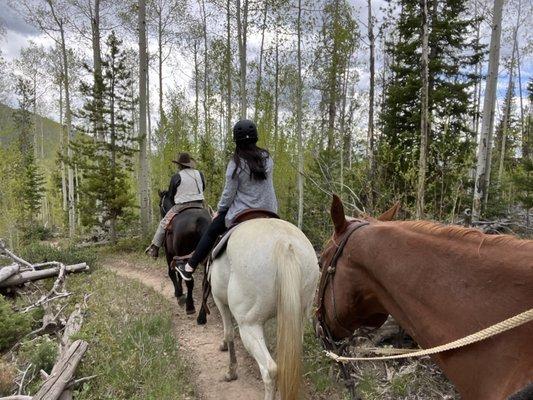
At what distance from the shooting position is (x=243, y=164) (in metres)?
4.35

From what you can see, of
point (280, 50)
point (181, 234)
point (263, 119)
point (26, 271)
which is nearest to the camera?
point (181, 234)

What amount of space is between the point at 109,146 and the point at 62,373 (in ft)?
40.8

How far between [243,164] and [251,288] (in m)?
1.43

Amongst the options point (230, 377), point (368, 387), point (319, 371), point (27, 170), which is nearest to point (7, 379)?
point (230, 377)

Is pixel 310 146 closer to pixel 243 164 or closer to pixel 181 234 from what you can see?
pixel 181 234

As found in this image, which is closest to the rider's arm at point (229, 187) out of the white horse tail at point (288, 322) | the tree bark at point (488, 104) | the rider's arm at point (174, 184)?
the white horse tail at point (288, 322)

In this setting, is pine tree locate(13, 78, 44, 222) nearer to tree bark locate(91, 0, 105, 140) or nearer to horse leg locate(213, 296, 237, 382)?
tree bark locate(91, 0, 105, 140)

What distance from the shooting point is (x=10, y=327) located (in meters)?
6.15

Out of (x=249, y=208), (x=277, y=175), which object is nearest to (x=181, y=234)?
(x=249, y=208)

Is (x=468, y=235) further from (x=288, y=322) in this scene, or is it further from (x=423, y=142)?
(x=423, y=142)

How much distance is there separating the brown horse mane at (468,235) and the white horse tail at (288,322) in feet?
5.80

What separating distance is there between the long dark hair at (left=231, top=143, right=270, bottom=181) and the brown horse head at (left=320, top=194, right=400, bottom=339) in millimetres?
2061

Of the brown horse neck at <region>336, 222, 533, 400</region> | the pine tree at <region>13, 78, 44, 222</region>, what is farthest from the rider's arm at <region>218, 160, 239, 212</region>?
the pine tree at <region>13, 78, 44, 222</region>

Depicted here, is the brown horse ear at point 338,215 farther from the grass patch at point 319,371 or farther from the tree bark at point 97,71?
the tree bark at point 97,71
